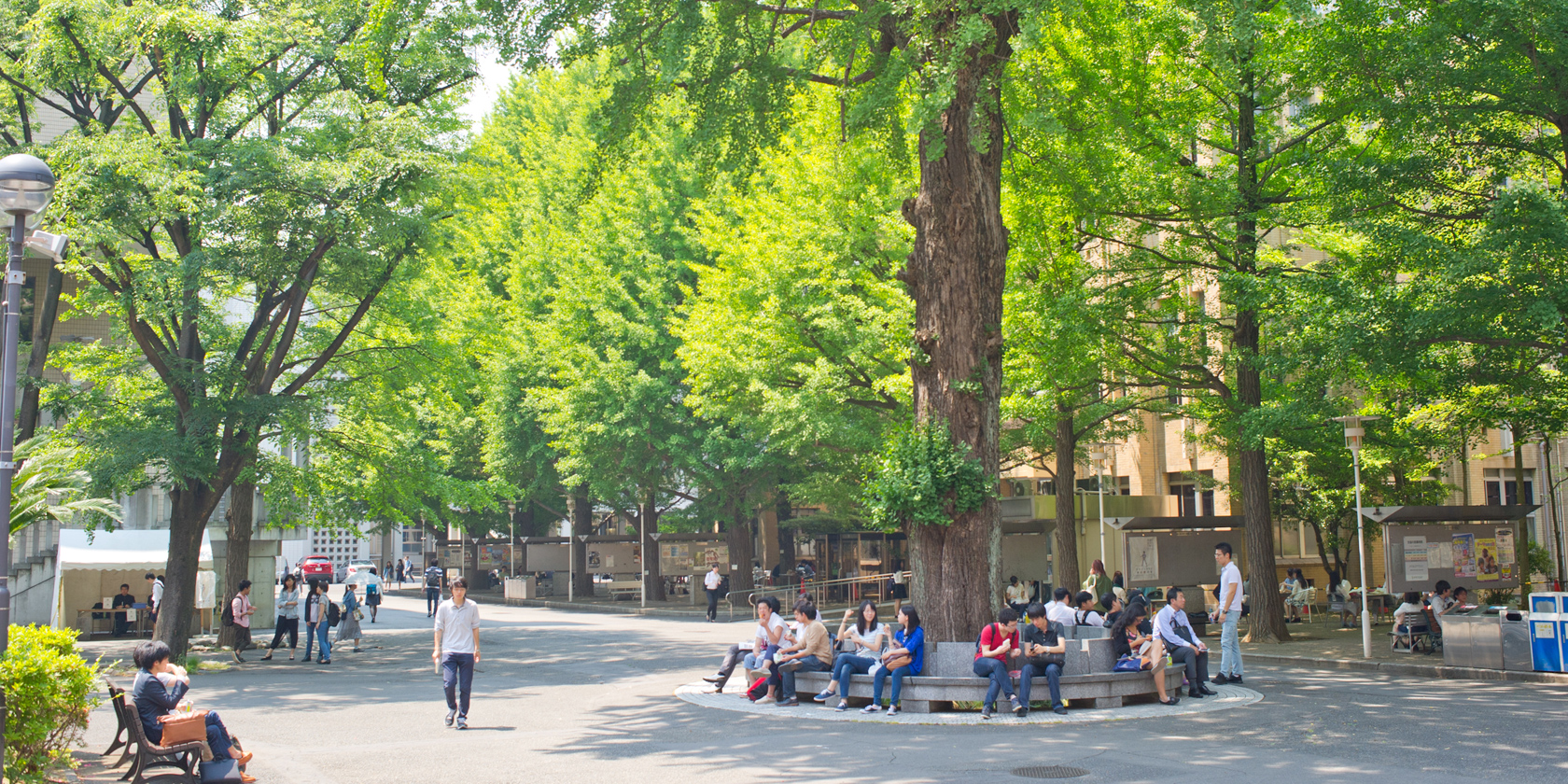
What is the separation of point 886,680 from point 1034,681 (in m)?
1.65

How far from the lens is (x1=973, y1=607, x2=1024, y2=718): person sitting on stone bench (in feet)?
41.8

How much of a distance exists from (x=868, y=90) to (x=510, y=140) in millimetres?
32675

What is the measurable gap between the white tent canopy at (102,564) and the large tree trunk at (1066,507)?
19.1 meters

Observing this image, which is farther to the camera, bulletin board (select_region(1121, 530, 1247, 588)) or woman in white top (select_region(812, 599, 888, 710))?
bulletin board (select_region(1121, 530, 1247, 588))

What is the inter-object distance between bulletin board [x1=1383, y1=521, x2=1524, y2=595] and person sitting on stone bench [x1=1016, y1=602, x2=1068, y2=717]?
10881 mm

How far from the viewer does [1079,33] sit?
21875 mm

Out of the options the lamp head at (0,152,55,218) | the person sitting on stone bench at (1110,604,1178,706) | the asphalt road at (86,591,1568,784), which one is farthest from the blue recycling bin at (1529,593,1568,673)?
the lamp head at (0,152,55,218)

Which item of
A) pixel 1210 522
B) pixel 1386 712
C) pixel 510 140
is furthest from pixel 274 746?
pixel 510 140

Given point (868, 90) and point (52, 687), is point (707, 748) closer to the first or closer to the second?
point (52, 687)

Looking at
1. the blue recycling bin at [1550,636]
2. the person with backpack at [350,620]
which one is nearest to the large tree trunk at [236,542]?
the person with backpack at [350,620]

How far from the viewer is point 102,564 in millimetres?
27156

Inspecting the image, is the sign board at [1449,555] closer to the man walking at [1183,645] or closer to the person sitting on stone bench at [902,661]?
the man walking at [1183,645]

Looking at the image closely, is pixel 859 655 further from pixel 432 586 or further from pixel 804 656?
pixel 432 586

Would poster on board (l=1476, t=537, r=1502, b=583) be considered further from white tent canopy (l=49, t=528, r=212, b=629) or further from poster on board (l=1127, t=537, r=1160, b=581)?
white tent canopy (l=49, t=528, r=212, b=629)
